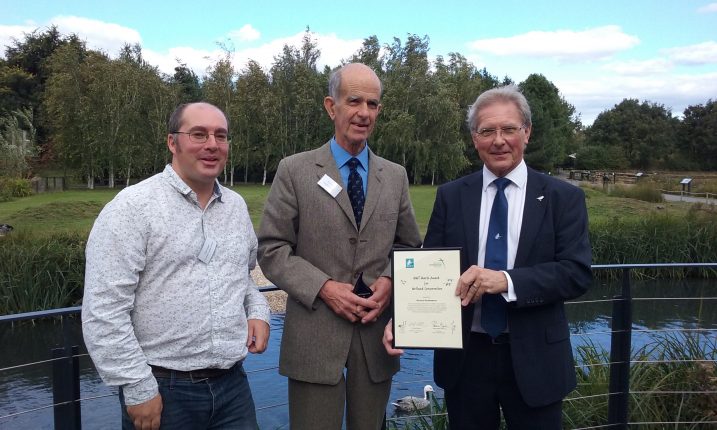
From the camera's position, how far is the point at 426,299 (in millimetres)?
2268

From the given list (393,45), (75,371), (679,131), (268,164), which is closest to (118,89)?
(268,164)

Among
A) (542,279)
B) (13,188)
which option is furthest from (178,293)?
(13,188)

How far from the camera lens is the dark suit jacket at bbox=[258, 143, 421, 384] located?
2.36m

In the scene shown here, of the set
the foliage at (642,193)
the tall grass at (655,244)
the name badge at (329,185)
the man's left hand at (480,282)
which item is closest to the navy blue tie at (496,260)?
the man's left hand at (480,282)

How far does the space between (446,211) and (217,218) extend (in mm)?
948

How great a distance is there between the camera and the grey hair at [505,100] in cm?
235

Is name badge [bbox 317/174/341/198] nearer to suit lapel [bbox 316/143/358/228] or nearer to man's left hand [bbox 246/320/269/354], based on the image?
suit lapel [bbox 316/143/358/228]

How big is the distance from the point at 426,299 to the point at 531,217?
527mm

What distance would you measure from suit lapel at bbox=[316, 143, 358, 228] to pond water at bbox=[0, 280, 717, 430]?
7.45 feet

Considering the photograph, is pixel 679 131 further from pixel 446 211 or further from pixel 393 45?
pixel 446 211

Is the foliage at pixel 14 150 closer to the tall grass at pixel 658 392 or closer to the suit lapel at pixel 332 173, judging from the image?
the tall grass at pixel 658 392

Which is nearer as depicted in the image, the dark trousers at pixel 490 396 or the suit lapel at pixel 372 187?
the dark trousers at pixel 490 396

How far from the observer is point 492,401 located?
7.79 ft

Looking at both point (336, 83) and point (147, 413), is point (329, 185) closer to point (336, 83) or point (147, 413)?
point (336, 83)
